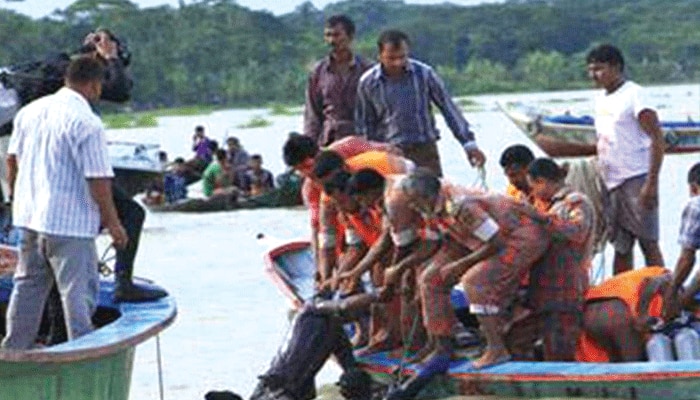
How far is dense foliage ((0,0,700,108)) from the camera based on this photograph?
85188mm

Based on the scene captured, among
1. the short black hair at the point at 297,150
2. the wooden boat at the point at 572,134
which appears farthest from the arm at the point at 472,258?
the wooden boat at the point at 572,134

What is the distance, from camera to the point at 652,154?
9.12 metres

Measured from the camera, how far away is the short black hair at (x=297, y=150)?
331 inches

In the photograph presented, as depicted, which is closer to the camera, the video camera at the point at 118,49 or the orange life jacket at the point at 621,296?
the orange life jacket at the point at 621,296

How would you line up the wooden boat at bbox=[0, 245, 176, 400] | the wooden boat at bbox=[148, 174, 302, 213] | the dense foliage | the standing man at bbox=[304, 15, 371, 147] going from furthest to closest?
the dense foliage → the wooden boat at bbox=[148, 174, 302, 213] → the standing man at bbox=[304, 15, 371, 147] → the wooden boat at bbox=[0, 245, 176, 400]

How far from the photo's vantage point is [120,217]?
8.17 m

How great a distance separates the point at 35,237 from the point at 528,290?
2.11 meters

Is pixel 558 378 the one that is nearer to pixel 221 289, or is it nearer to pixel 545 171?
pixel 545 171

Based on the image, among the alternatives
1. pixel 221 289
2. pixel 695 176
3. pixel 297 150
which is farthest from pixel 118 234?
pixel 221 289

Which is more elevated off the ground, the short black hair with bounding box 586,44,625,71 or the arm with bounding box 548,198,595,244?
the short black hair with bounding box 586,44,625,71

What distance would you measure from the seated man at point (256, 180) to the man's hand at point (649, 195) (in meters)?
14.3

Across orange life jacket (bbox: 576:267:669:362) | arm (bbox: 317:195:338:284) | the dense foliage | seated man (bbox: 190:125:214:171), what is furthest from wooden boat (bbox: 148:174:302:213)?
the dense foliage

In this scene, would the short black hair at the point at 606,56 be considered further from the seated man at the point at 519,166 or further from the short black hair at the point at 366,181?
the short black hair at the point at 366,181

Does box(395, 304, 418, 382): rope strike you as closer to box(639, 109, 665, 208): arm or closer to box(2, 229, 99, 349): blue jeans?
box(2, 229, 99, 349): blue jeans
